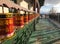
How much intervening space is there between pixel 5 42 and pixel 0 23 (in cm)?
20

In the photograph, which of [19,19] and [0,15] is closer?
[0,15]

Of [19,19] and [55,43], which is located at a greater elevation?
[19,19]

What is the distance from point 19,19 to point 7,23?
0.86 metres

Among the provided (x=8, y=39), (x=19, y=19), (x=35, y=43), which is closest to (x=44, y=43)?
(x=35, y=43)

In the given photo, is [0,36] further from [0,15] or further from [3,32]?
[0,15]

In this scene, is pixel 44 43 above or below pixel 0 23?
below

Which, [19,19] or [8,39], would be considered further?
[19,19]

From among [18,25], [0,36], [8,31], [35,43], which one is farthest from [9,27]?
[35,43]

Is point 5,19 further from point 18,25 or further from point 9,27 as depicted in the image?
point 18,25

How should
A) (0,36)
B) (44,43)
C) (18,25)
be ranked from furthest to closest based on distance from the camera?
(44,43) → (18,25) → (0,36)

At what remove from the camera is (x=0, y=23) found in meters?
1.58

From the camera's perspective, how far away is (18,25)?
243 centimetres

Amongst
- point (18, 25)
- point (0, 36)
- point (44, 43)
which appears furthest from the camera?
point (44, 43)

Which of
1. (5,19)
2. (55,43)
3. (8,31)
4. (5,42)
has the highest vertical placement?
(5,19)
